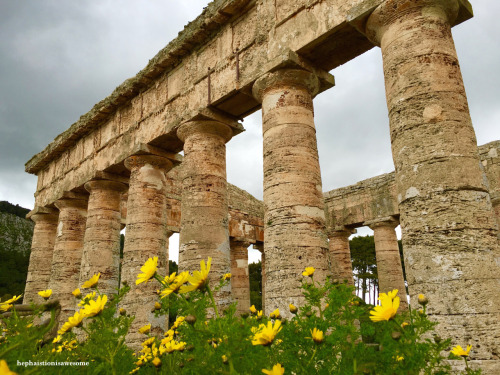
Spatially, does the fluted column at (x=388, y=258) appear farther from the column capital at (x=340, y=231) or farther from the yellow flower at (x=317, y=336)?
the yellow flower at (x=317, y=336)

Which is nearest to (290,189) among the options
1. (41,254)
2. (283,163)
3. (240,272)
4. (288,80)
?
(283,163)

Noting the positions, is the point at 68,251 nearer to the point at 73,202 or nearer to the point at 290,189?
the point at 73,202

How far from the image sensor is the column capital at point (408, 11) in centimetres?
618

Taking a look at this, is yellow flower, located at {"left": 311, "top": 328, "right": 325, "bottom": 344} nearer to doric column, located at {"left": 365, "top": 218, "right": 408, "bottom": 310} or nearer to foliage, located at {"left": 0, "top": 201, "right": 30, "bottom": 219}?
doric column, located at {"left": 365, "top": 218, "right": 408, "bottom": 310}

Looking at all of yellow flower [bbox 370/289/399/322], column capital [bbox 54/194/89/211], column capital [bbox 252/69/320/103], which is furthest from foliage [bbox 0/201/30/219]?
yellow flower [bbox 370/289/399/322]

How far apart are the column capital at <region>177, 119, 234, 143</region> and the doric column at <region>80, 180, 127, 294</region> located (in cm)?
483

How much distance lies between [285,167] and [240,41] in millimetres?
3764

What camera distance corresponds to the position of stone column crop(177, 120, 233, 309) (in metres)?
8.87

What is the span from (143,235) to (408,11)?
8.57 m

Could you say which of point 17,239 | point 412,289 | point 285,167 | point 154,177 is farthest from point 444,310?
point 17,239

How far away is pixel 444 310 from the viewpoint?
4.73 m

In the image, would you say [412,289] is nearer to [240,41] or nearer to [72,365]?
[72,365]

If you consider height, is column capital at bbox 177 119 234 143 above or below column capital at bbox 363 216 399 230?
above

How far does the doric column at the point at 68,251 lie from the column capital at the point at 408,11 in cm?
1249
